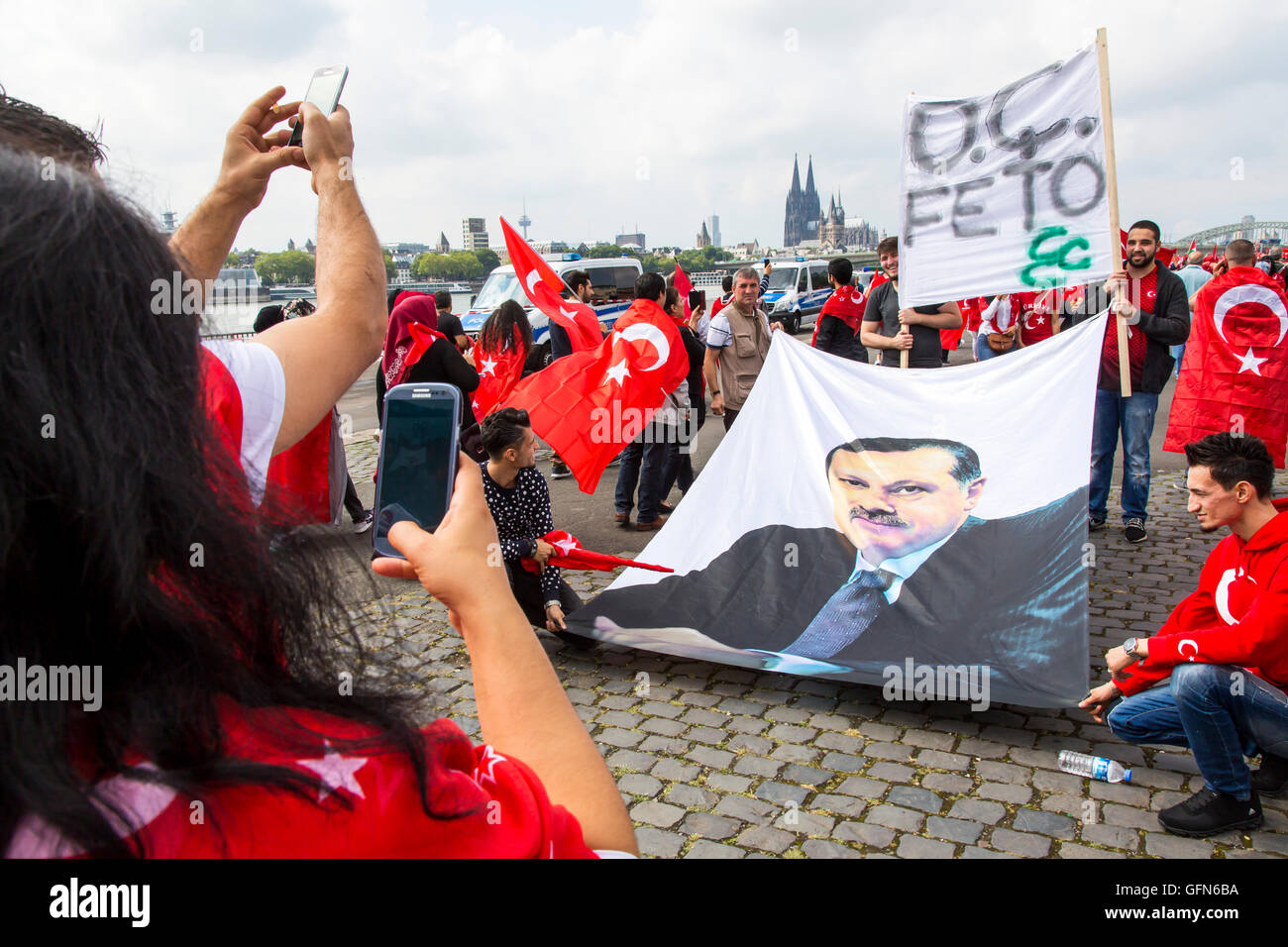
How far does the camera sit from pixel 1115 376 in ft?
21.6

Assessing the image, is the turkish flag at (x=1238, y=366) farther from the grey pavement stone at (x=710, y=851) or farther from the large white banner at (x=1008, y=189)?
the grey pavement stone at (x=710, y=851)

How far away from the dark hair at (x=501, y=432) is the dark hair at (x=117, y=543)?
4122mm

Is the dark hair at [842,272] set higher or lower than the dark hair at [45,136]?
higher

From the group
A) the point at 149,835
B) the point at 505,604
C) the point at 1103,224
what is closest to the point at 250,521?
the point at 149,835

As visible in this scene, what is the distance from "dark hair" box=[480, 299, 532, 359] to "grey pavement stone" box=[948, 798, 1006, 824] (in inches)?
251

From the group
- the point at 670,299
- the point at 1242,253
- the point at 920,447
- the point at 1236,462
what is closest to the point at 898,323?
the point at 670,299

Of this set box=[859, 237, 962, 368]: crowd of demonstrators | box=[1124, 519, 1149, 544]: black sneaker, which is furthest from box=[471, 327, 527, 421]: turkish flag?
box=[1124, 519, 1149, 544]: black sneaker

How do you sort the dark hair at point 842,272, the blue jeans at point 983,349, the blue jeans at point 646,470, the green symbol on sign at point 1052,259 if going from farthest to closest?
the blue jeans at point 983,349 → the dark hair at point 842,272 → the blue jeans at point 646,470 → the green symbol on sign at point 1052,259

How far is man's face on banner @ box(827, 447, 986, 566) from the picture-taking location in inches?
180

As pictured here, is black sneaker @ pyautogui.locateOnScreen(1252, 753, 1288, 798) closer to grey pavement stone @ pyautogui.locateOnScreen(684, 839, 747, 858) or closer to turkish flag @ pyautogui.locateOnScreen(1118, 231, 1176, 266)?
grey pavement stone @ pyautogui.locateOnScreen(684, 839, 747, 858)

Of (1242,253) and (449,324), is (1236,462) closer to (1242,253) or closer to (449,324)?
(1242,253)

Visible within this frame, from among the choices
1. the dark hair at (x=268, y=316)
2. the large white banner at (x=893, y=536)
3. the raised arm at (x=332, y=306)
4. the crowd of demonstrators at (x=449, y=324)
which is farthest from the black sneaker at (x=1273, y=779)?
the dark hair at (x=268, y=316)

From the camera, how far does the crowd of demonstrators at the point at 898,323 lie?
6.90 meters

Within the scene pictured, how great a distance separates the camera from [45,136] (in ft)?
3.37
